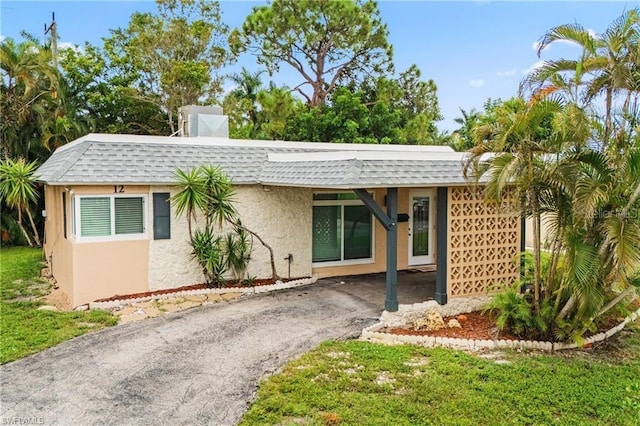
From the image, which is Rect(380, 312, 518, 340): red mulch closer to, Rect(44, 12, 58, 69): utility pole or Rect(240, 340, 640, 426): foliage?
Rect(240, 340, 640, 426): foliage

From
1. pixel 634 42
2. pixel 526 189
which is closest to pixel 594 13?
pixel 634 42

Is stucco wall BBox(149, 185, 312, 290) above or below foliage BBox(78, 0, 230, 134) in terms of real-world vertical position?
below

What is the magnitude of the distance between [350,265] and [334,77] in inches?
867

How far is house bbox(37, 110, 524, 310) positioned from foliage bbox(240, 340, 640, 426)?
2460 millimetres

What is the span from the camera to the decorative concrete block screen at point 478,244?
11203mm

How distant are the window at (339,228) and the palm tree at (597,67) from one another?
6.43m

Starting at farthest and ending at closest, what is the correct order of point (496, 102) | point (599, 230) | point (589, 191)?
point (496, 102) → point (599, 230) → point (589, 191)

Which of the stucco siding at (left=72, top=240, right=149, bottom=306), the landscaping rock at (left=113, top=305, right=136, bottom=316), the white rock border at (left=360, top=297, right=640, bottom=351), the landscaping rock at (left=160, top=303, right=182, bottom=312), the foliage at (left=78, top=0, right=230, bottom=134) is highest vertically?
the foliage at (left=78, top=0, right=230, bottom=134)

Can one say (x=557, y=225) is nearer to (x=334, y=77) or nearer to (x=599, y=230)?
(x=599, y=230)

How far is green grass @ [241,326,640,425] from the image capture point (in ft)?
21.6

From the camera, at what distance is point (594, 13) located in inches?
555

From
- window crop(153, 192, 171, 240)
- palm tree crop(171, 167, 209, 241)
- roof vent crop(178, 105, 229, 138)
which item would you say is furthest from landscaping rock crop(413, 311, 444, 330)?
roof vent crop(178, 105, 229, 138)

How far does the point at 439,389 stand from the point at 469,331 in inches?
118

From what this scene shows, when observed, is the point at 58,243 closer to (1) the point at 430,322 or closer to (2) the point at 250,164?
(2) the point at 250,164
